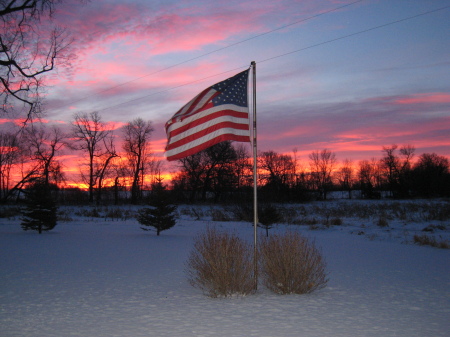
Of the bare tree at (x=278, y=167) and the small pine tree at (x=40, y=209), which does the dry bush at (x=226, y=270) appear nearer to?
the small pine tree at (x=40, y=209)

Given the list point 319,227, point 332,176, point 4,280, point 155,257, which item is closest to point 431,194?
point 332,176

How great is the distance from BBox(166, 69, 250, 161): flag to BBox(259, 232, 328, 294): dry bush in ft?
7.47

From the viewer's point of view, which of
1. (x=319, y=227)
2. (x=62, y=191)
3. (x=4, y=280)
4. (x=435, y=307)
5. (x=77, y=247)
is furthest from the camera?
(x=62, y=191)

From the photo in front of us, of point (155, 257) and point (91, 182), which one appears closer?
point (155, 257)

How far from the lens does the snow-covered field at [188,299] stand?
19.9 feet

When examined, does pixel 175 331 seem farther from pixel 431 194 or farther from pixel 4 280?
pixel 431 194

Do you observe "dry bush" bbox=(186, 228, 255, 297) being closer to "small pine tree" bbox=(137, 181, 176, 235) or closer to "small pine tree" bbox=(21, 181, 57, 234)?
"small pine tree" bbox=(137, 181, 176, 235)

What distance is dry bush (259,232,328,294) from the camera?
805 cm

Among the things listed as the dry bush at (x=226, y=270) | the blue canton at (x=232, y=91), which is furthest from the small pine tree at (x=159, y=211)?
the blue canton at (x=232, y=91)

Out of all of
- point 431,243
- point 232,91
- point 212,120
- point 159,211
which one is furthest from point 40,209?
point 431,243

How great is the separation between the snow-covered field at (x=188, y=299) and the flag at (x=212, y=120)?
301 cm

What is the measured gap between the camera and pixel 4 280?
9836 millimetres

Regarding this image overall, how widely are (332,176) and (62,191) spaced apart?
62.1 metres

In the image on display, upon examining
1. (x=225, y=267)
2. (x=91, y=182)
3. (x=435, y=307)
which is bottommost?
(x=435, y=307)
